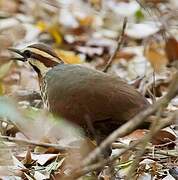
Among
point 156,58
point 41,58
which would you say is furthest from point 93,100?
point 156,58

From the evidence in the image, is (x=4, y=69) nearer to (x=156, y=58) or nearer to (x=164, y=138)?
(x=164, y=138)

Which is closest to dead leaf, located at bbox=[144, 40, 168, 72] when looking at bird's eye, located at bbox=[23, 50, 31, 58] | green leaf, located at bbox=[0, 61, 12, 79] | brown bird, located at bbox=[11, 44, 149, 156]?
green leaf, located at bbox=[0, 61, 12, 79]

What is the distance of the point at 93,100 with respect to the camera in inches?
126

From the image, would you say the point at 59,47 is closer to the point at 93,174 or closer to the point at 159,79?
the point at 159,79

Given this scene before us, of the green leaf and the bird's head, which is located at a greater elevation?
the bird's head

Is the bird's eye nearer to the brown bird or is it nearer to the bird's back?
the brown bird

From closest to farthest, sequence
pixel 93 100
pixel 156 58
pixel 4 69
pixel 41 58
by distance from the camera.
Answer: pixel 93 100, pixel 41 58, pixel 4 69, pixel 156 58

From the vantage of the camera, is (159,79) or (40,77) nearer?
(40,77)

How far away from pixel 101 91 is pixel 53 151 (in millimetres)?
806

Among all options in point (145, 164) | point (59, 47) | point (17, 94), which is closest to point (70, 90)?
point (145, 164)

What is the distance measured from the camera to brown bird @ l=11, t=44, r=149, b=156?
3201 millimetres

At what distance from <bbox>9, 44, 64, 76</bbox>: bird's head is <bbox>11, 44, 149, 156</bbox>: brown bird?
10.5 inches

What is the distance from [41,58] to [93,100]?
71cm

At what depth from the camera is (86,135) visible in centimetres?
336
